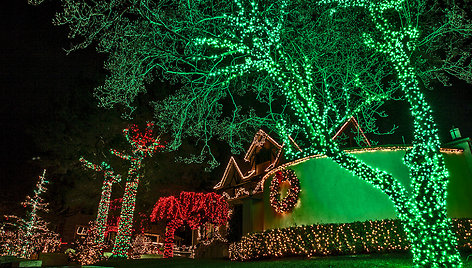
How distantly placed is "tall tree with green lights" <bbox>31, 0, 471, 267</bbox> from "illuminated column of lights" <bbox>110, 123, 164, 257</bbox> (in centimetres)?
925

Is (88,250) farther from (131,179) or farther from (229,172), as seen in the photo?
(229,172)

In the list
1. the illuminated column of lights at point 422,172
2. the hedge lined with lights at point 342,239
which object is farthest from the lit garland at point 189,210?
the illuminated column of lights at point 422,172

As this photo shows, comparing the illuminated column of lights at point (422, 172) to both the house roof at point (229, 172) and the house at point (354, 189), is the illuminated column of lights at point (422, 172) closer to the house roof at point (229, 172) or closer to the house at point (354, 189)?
the house at point (354, 189)

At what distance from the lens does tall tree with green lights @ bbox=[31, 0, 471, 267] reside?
6.07m

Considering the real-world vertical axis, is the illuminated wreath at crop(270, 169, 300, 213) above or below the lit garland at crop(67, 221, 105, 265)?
above

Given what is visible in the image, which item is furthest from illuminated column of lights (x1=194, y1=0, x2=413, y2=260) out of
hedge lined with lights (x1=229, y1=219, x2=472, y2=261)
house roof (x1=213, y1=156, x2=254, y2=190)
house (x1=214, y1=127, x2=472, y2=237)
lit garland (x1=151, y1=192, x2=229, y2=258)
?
house roof (x1=213, y1=156, x2=254, y2=190)

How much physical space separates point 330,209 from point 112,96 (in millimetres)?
8171

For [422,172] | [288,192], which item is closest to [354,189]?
[288,192]

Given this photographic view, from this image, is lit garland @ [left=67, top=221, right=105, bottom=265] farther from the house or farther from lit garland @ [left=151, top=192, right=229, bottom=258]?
the house

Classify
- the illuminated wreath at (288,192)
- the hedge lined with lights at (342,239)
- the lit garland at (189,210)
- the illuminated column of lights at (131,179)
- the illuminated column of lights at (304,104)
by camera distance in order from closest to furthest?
1. the illuminated column of lights at (304,104)
2. the hedge lined with lights at (342,239)
3. the illuminated wreath at (288,192)
4. the illuminated column of lights at (131,179)
5. the lit garland at (189,210)

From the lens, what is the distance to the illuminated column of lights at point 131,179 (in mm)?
16922

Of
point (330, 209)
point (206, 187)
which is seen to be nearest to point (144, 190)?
point (206, 187)

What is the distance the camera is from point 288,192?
12742 mm

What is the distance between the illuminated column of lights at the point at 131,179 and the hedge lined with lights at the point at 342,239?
841 cm
